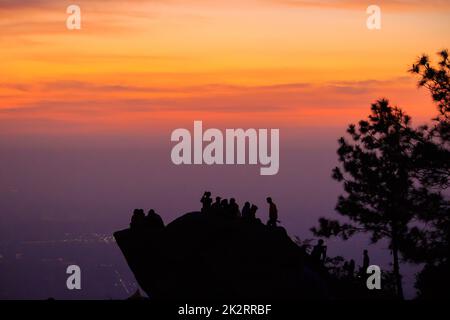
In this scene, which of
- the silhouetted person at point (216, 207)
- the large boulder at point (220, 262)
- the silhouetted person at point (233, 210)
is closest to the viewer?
the large boulder at point (220, 262)

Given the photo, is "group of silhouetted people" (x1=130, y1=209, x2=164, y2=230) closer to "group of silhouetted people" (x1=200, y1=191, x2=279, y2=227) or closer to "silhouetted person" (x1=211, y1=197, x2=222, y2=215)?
→ "group of silhouetted people" (x1=200, y1=191, x2=279, y2=227)

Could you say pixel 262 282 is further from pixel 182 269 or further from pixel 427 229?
pixel 427 229

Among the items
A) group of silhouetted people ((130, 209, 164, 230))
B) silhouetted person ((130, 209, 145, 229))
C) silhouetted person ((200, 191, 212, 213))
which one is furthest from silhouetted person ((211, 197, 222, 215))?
silhouetted person ((130, 209, 145, 229))

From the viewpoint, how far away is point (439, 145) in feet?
Result: 107

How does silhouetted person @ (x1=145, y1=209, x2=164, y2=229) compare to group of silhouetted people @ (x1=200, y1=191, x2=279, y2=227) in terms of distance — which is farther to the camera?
silhouetted person @ (x1=145, y1=209, x2=164, y2=229)

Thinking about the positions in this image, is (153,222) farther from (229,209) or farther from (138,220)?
(229,209)

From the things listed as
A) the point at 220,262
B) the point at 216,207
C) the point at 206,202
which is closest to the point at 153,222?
the point at 206,202

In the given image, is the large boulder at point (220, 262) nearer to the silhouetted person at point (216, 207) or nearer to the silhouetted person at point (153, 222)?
the silhouetted person at point (153, 222)

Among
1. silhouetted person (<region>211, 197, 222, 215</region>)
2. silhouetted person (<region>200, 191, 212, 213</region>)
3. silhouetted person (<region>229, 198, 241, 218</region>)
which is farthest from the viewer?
silhouetted person (<region>200, 191, 212, 213</region>)

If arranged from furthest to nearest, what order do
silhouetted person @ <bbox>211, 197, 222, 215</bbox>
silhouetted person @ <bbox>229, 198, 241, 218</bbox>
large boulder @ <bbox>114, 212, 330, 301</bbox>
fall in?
silhouetted person @ <bbox>211, 197, 222, 215</bbox> < silhouetted person @ <bbox>229, 198, 241, 218</bbox> < large boulder @ <bbox>114, 212, 330, 301</bbox>

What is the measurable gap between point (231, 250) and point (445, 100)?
994 cm

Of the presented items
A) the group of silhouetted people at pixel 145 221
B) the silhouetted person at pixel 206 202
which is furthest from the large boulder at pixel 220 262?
the silhouetted person at pixel 206 202

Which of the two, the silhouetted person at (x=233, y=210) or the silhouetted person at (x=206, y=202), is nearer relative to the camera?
the silhouetted person at (x=233, y=210)
